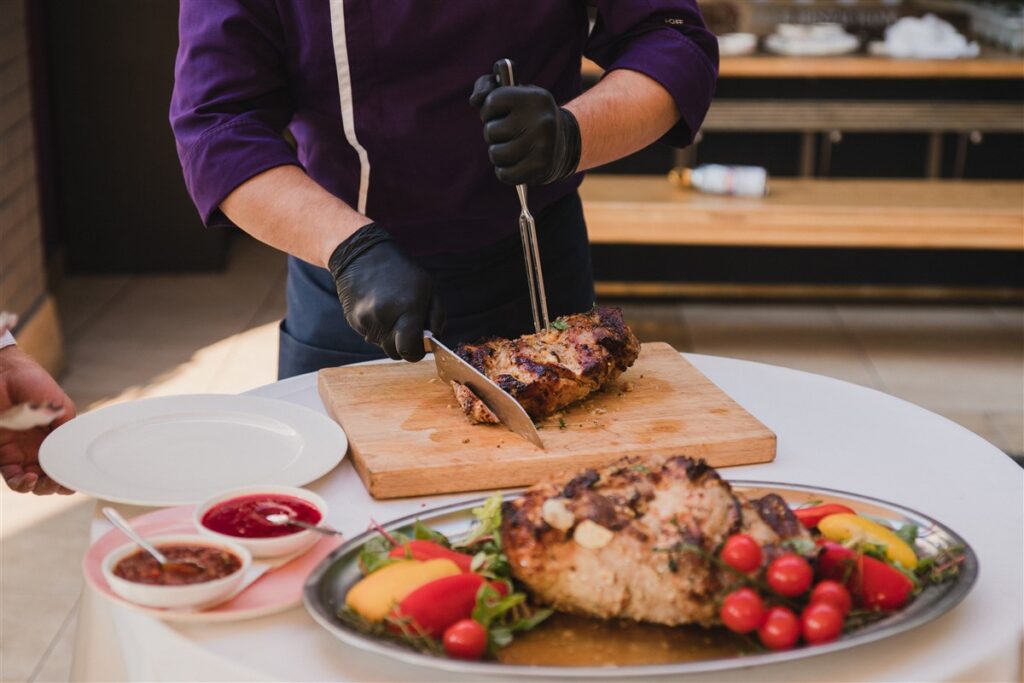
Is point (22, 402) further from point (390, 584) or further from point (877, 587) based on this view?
point (877, 587)

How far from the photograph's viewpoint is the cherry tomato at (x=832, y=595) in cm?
104

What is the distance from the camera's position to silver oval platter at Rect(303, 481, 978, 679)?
101 cm

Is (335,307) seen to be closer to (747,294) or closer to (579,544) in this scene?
Result: (579,544)

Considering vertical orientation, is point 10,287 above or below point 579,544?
below

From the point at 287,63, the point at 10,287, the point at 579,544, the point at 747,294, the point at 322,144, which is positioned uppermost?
the point at 287,63

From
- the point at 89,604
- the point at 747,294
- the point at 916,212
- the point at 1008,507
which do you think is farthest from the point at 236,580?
the point at 747,294

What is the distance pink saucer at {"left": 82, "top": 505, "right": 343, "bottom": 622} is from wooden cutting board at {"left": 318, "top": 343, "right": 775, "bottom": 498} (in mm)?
215

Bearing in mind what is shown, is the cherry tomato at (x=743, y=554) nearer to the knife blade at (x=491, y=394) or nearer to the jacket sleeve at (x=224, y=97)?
the knife blade at (x=491, y=394)

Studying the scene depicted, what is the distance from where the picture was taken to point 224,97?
184cm

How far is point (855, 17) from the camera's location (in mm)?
6020

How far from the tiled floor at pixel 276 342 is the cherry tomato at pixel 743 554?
2593mm

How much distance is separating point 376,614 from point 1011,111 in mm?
5000

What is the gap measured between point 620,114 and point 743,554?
3.36 feet

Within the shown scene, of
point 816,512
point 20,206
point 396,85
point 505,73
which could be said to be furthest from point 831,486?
point 20,206
